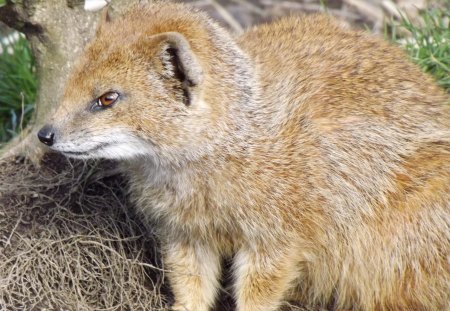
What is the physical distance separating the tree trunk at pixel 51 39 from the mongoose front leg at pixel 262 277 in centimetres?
147

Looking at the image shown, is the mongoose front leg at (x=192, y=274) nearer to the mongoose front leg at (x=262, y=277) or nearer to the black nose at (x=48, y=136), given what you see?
the mongoose front leg at (x=262, y=277)

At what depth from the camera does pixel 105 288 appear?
4926 millimetres

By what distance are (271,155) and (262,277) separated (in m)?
0.66

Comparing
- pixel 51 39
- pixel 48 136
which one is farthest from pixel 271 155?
pixel 51 39

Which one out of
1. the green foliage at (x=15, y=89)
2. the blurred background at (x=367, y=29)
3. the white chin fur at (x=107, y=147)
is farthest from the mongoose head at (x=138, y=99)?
the green foliage at (x=15, y=89)

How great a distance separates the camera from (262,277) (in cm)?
470

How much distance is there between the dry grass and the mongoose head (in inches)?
35.2

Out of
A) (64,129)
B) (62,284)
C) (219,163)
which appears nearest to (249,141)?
(219,163)

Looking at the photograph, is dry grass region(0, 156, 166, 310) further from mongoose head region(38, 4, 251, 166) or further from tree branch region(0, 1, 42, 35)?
mongoose head region(38, 4, 251, 166)

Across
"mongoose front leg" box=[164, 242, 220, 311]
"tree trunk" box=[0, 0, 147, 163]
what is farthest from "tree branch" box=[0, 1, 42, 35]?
"mongoose front leg" box=[164, 242, 220, 311]

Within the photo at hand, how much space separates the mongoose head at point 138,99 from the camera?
4207mm

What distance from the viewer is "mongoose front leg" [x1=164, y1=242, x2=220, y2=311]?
4887 millimetres

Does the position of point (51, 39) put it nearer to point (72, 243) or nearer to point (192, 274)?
point (72, 243)

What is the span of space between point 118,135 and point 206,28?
0.75 metres
